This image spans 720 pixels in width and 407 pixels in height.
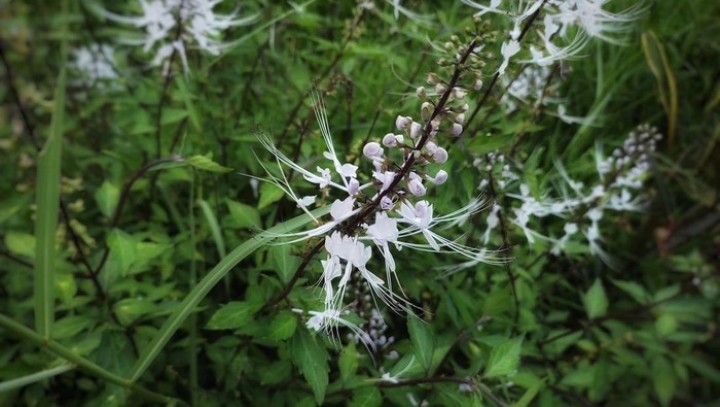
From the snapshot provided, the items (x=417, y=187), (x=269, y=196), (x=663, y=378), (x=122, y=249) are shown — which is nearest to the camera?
(x=417, y=187)

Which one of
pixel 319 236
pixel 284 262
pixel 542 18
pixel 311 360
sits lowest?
pixel 311 360

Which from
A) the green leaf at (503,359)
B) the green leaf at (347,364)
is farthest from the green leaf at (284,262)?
the green leaf at (503,359)

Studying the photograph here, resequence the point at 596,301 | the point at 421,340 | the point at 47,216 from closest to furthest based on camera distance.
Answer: the point at 47,216
the point at 421,340
the point at 596,301

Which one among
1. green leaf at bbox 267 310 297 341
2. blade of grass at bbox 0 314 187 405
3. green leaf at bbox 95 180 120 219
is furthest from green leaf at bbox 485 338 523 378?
green leaf at bbox 95 180 120 219

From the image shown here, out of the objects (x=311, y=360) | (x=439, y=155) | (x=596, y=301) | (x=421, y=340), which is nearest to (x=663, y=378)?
(x=596, y=301)

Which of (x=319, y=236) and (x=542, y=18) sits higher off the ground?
(x=542, y=18)

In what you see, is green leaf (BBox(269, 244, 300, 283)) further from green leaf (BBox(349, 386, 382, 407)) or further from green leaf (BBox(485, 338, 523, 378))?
green leaf (BBox(485, 338, 523, 378))

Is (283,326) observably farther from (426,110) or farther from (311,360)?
(426,110)

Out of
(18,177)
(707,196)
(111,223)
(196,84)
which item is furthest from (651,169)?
(18,177)

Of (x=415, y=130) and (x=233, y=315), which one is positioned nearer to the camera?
(x=415, y=130)
